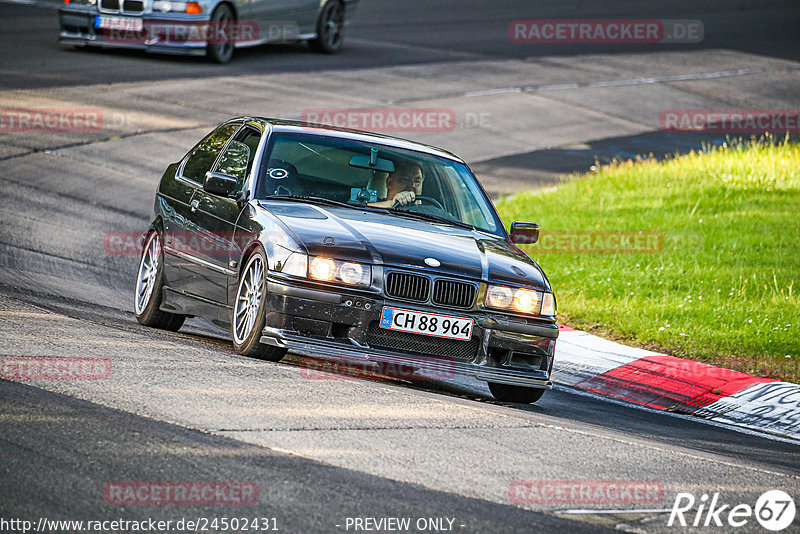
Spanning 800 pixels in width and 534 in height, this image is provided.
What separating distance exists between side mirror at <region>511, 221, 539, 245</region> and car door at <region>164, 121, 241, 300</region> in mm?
2255

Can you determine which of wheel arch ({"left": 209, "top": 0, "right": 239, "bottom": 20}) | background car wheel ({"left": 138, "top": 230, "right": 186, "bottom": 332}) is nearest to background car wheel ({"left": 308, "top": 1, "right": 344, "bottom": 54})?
wheel arch ({"left": 209, "top": 0, "right": 239, "bottom": 20})

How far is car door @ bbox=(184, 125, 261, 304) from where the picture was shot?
27.2 ft

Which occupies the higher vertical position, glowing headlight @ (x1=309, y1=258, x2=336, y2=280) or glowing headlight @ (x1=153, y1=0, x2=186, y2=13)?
glowing headlight @ (x1=153, y1=0, x2=186, y2=13)

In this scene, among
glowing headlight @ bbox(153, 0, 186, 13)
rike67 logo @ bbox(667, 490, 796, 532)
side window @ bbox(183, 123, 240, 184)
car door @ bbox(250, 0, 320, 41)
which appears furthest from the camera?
car door @ bbox(250, 0, 320, 41)

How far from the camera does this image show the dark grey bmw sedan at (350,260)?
744cm

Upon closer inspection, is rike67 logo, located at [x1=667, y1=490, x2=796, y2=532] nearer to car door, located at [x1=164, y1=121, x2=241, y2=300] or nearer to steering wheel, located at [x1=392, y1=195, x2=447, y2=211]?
steering wheel, located at [x1=392, y1=195, x2=447, y2=211]

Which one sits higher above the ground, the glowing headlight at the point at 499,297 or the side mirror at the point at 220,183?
the side mirror at the point at 220,183

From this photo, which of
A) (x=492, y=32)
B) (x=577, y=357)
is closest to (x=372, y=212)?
(x=577, y=357)

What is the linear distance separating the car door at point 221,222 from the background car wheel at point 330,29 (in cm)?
1634

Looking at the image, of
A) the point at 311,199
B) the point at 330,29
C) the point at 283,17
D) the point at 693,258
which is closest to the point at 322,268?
the point at 311,199

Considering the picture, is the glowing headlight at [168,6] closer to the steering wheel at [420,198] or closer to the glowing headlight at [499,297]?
the steering wheel at [420,198]

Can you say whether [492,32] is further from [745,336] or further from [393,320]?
[393,320]

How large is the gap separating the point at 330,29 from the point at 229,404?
2005cm

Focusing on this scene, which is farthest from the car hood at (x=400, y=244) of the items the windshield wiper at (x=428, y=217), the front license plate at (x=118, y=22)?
the front license plate at (x=118, y=22)
